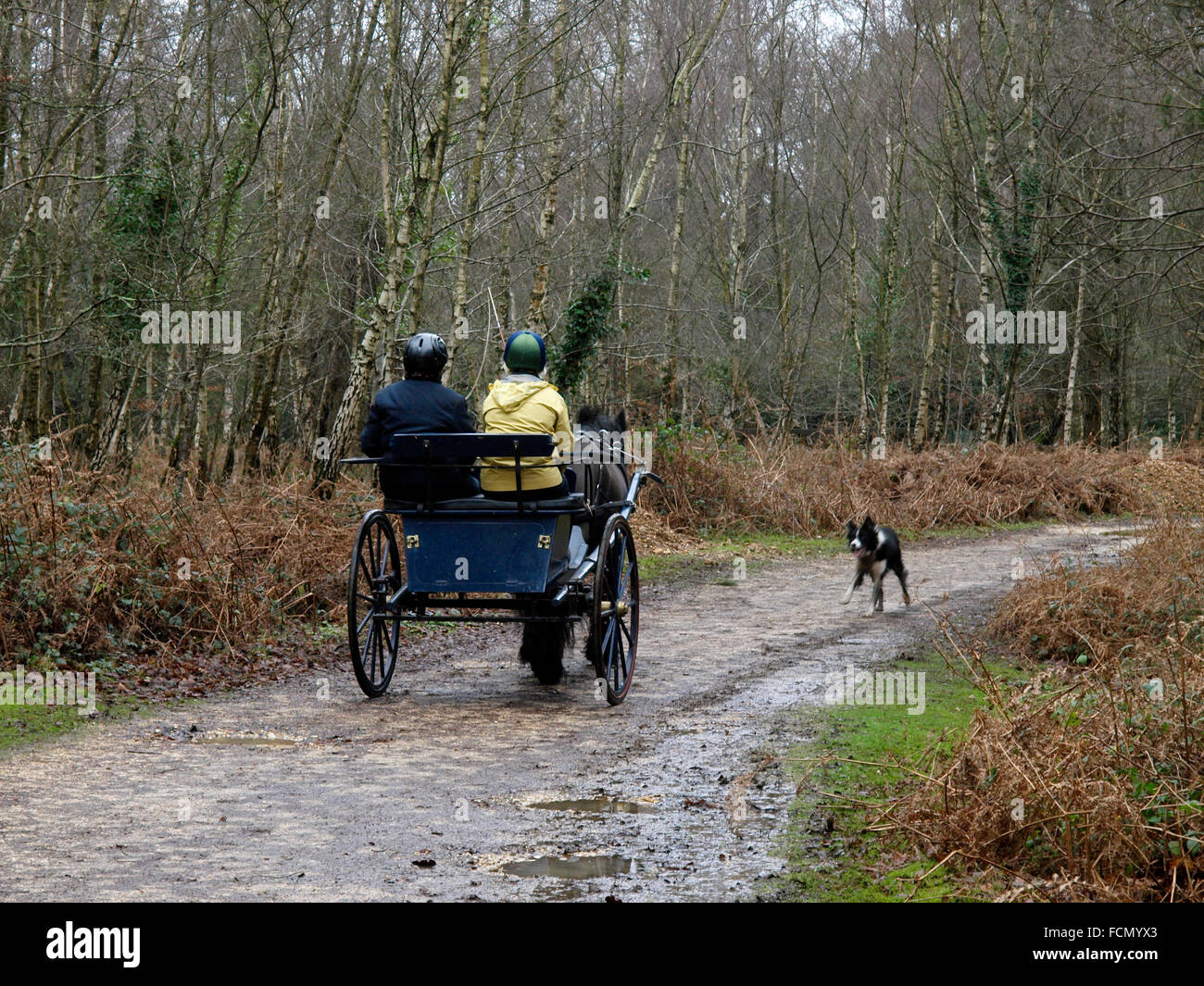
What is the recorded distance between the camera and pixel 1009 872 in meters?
4.25

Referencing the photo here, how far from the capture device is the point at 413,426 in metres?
8.07

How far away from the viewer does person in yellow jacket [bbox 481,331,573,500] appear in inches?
318

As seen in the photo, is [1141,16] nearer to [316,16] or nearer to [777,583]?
[777,583]

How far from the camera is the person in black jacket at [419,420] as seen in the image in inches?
312

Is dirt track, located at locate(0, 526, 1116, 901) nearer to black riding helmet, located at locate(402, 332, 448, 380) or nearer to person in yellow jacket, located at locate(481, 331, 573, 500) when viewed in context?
person in yellow jacket, located at locate(481, 331, 573, 500)

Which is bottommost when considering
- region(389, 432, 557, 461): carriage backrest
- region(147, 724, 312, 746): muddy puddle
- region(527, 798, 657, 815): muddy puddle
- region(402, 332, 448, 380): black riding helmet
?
region(147, 724, 312, 746): muddy puddle

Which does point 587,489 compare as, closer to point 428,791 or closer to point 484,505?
point 484,505

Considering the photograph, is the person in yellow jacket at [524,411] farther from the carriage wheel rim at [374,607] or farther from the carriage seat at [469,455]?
the carriage wheel rim at [374,607]

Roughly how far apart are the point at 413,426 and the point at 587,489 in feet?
4.68

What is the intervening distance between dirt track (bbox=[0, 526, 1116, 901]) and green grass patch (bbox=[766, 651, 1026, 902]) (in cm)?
17

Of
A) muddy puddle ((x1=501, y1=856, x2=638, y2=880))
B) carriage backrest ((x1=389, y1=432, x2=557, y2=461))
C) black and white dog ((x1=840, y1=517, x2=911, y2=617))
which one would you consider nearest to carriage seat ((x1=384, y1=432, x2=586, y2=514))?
carriage backrest ((x1=389, y1=432, x2=557, y2=461))

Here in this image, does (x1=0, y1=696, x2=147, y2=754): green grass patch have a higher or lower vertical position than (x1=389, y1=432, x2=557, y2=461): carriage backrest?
lower
